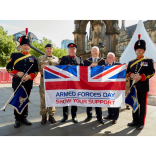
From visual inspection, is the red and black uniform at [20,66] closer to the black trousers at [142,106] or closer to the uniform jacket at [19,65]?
the uniform jacket at [19,65]

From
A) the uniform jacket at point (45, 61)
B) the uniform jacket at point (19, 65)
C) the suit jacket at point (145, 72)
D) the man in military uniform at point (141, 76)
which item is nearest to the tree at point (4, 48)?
the uniform jacket at point (19, 65)

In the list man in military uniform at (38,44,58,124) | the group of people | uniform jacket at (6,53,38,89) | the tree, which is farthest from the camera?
the tree

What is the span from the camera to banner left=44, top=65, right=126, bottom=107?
11.8 ft

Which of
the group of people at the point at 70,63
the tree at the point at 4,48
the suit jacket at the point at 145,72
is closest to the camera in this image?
the suit jacket at the point at 145,72

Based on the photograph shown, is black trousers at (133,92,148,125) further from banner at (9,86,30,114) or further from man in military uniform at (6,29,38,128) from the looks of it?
banner at (9,86,30,114)

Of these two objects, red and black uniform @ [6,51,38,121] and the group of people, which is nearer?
the group of people

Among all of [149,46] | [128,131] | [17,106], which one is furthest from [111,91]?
[149,46]

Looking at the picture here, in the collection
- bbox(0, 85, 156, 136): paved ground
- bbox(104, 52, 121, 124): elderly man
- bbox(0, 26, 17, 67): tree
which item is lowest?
bbox(0, 85, 156, 136): paved ground

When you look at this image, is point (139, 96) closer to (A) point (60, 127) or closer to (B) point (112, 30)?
(A) point (60, 127)

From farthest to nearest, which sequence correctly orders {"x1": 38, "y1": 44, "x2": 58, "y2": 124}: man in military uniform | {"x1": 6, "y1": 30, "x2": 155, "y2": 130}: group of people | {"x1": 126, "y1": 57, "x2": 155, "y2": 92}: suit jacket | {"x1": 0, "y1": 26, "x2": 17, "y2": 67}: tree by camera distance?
{"x1": 0, "y1": 26, "x2": 17, "y2": 67}: tree
{"x1": 38, "y1": 44, "x2": 58, "y2": 124}: man in military uniform
{"x1": 6, "y1": 30, "x2": 155, "y2": 130}: group of people
{"x1": 126, "y1": 57, "x2": 155, "y2": 92}: suit jacket

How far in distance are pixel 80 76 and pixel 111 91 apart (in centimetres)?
99

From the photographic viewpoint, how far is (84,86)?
3689 mm

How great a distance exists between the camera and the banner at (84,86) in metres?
3.60

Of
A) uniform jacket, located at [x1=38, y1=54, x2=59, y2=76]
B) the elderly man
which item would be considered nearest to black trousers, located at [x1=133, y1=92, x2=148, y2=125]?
the elderly man
